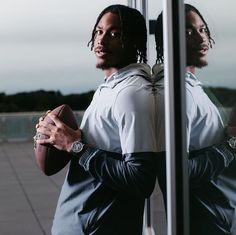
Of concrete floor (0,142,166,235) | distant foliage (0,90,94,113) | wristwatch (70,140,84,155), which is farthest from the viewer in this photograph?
concrete floor (0,142,166,235)

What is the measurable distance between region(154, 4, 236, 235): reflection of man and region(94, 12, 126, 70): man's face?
0.39m

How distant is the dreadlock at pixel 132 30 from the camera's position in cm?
303

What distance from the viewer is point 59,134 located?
118 inches

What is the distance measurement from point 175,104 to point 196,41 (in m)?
0.33

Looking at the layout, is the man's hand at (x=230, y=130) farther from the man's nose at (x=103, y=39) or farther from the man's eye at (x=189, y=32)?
the man's nose at (x=103, y=39)

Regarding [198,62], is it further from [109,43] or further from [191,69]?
[109,43]

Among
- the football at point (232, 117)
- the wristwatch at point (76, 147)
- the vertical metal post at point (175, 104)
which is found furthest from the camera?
the wristwatch at point (76, 147)

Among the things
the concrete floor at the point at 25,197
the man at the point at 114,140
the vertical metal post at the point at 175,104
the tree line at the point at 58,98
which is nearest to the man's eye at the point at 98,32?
the man at the point at 114,140

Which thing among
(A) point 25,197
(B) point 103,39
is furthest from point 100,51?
(A) point 25,197

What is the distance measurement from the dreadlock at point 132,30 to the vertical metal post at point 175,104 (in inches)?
13.2

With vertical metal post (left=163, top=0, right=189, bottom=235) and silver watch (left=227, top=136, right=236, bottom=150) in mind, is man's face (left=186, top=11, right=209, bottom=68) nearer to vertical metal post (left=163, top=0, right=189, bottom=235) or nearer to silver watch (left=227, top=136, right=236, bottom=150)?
vertical metal post (left=163, top=0, right=189, bottom=235)

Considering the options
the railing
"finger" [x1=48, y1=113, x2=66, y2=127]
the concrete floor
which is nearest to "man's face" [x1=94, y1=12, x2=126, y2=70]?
"finger" [x1=48, y1=113, x2=66, y2=127]

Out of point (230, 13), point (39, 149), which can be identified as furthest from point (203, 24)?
point (39, 149)

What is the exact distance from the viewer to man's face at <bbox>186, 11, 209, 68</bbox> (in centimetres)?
280
